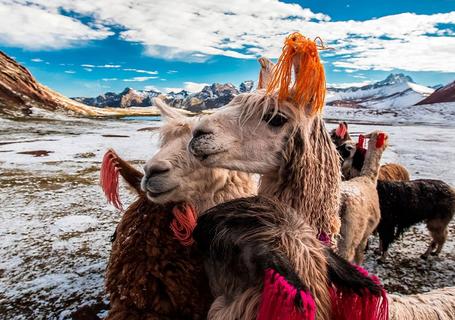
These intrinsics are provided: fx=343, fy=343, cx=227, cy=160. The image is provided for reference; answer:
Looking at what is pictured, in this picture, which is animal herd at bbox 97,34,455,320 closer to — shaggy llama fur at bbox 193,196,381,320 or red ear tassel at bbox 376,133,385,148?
shaggy llama fur at bbox 193,196,381,320

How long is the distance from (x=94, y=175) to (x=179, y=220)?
32.6 ft

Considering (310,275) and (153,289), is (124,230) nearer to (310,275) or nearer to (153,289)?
(153,289)

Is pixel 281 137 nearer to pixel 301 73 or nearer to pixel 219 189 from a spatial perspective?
pixel 301 73

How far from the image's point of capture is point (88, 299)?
3988 mm

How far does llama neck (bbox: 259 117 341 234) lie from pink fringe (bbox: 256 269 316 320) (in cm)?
120

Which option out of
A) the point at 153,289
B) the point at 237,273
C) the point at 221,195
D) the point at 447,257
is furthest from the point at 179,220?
the point at 447,257

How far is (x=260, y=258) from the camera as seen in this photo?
48.1 inches

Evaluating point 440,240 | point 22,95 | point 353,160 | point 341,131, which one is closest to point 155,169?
point 353,160

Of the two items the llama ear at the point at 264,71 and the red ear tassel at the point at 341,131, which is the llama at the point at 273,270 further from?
the red ear tassel at the point at 341,131

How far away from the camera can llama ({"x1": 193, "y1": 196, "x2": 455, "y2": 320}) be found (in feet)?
3.42

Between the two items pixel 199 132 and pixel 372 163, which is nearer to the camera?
pixel 199 132

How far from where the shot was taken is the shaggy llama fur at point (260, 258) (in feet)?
4.00

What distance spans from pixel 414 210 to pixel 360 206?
5.29 feet

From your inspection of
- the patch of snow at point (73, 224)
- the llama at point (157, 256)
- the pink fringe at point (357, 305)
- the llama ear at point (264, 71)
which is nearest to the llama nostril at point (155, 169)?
the llama at point (157, 256)
